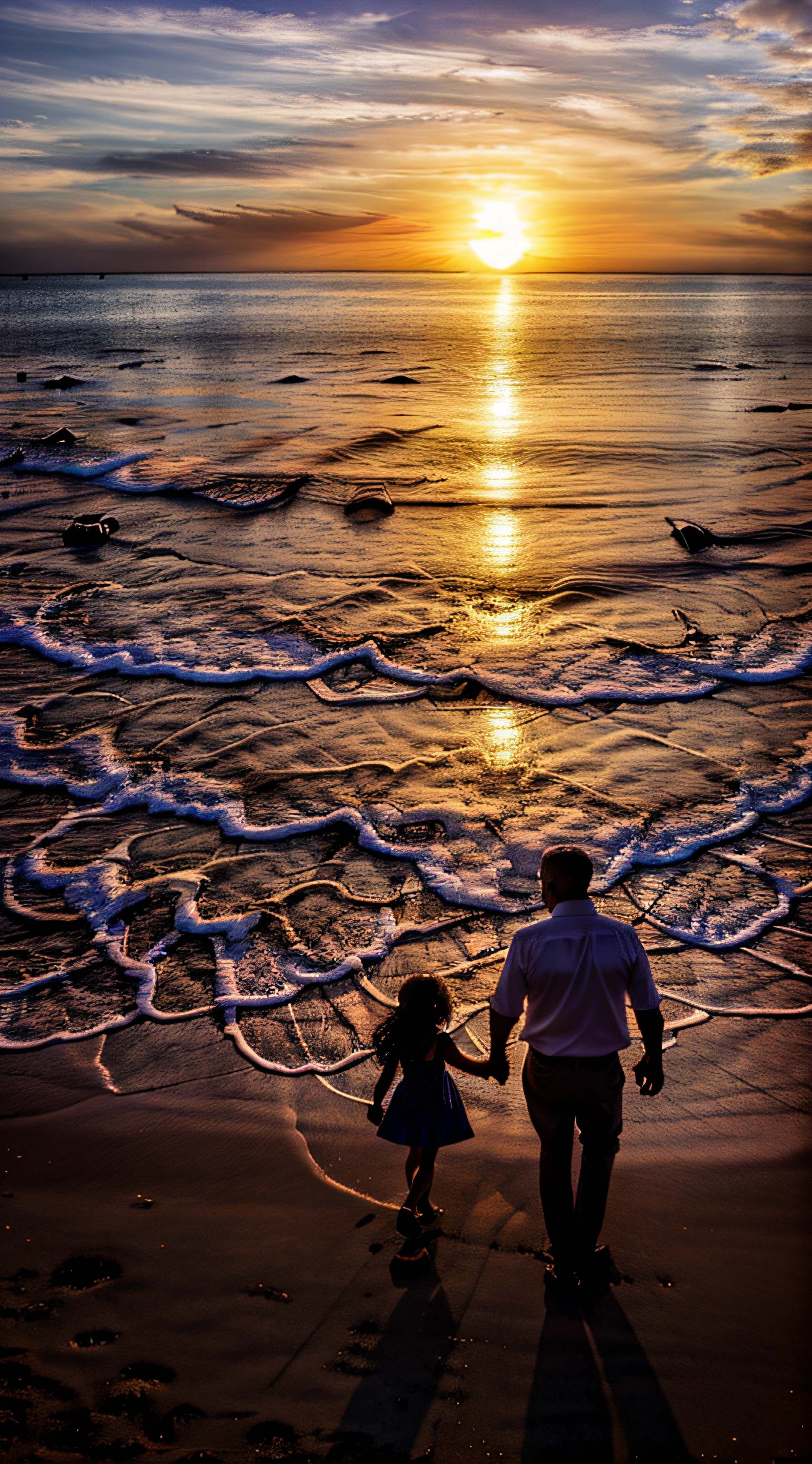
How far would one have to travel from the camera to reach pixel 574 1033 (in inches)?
123

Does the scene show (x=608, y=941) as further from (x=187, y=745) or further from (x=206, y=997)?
(x=187, y=745)

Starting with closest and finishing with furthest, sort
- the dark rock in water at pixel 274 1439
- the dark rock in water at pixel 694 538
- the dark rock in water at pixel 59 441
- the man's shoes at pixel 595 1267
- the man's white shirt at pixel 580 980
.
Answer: the dark rock in water at pixel 274 1439 < the man's white shirt at pixel 580 980 < the man's shoes at pixel 595 1267 < the dark rock in water at pixel 694 538 < the dark rock in water at pixel 59 441

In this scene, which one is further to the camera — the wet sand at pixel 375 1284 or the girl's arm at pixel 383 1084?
the girl's arm at pixel 383 1084

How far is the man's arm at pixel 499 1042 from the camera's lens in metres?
3.23

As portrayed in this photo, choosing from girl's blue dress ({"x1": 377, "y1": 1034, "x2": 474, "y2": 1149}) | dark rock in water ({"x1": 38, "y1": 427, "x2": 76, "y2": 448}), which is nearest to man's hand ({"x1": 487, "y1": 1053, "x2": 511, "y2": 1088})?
girl's blue dress ({"x1": 377, "y1": 1034, "x2": 474, "y2": 1149})

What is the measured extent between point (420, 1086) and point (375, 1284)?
28.0 inches

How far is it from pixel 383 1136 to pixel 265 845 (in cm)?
336

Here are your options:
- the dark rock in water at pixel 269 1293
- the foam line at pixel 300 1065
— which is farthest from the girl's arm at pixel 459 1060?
the foam line at pixel 300 1065

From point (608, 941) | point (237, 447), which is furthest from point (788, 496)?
point (608, 941)

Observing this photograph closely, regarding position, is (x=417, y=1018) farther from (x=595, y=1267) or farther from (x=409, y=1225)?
(x=595, y=1267)

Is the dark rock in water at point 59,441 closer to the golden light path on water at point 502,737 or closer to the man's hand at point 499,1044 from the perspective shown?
the golden light path on water at point 502,737

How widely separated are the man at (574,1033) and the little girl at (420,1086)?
0.24 m

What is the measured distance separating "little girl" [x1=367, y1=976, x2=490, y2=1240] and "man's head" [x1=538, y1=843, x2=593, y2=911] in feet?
1.96

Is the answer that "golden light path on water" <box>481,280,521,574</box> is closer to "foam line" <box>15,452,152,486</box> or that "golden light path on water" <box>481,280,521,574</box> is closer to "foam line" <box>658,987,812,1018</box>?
"foam line" <box>658,987,812,1018</box>
